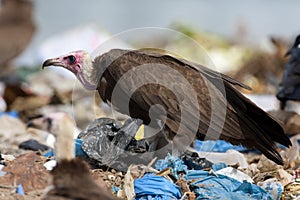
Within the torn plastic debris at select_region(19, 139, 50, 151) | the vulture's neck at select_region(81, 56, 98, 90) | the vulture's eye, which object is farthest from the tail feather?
the torn plastic debris at select_region(19, 139, 50, 151)

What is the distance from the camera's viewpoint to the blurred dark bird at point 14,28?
13.4 meters

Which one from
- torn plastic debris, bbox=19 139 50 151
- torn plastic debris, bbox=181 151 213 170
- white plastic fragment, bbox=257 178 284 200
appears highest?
torn plastic debris, bbox=181 151 213 170

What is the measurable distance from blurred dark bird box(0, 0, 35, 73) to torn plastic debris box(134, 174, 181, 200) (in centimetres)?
941

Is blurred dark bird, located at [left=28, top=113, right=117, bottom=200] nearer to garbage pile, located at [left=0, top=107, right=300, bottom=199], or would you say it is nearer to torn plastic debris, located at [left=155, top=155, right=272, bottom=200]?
garbage pile, located at [left=0, top=107, right=300, bottom=199]

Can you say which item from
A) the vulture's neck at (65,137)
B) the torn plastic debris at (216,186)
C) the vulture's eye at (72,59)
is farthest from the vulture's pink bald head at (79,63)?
the vulture's neck at (65,137)

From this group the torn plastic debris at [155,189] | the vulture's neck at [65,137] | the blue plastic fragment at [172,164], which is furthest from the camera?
the blue plastic fragment at [172,164]

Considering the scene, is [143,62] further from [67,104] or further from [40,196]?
[67,104]

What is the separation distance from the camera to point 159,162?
4742 millimetres

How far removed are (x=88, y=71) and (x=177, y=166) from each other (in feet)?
3.24

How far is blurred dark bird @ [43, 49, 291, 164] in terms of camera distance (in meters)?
4.68

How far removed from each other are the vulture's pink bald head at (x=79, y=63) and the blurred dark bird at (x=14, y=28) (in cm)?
836

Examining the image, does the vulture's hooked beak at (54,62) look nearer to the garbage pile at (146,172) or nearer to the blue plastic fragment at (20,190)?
the garbage pile at (146,172)

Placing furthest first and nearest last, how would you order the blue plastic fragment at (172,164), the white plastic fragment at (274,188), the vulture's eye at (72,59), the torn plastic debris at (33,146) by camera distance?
the torn plastic debris at (33,146), the vulture's eye at (72,59), the blue plastic fragment at (172,164), the white plastic fragment at (274,188)

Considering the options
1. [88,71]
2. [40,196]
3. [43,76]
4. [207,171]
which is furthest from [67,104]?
[40,196]
